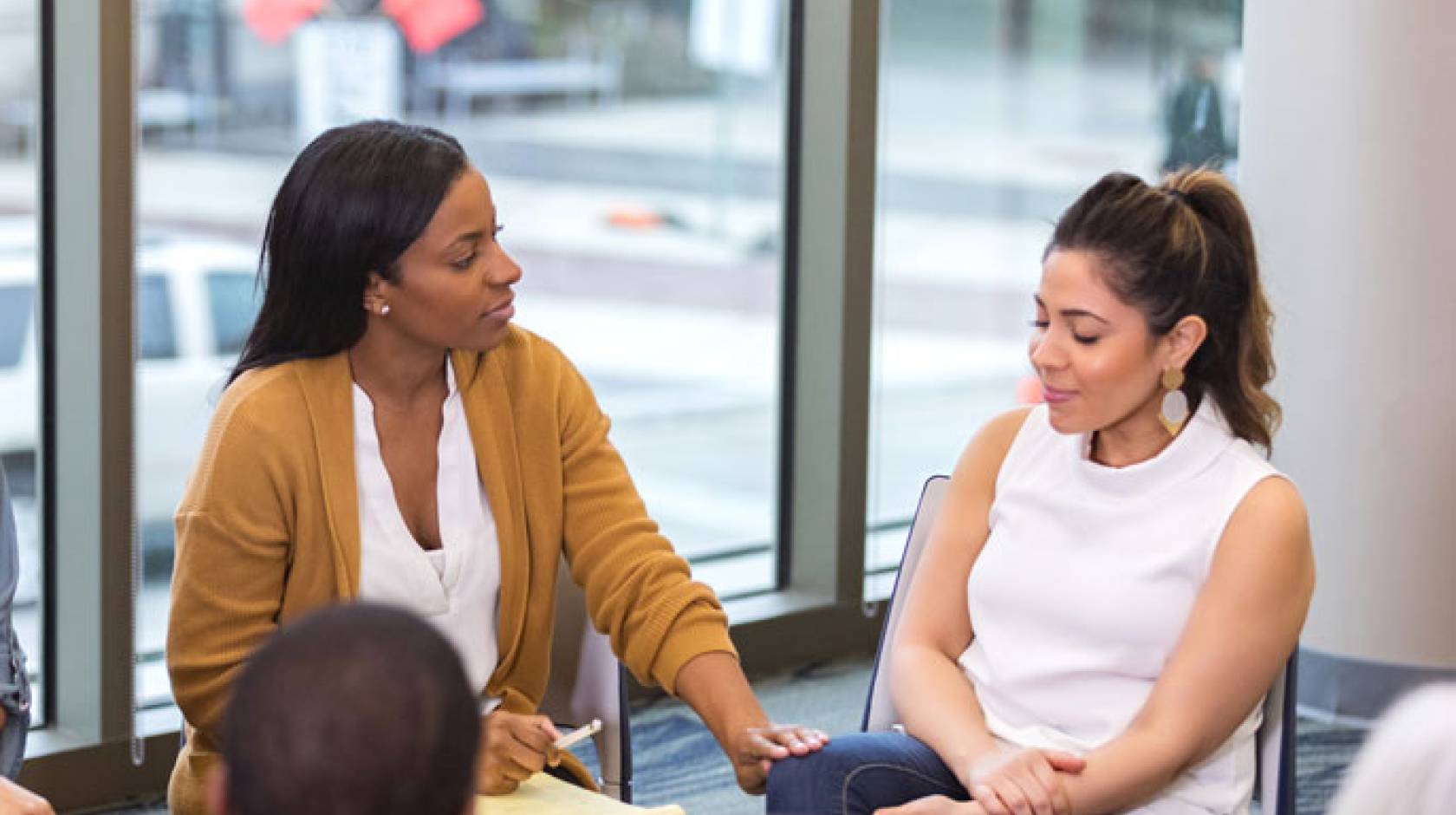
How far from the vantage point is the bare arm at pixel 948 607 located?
2363 millimetres

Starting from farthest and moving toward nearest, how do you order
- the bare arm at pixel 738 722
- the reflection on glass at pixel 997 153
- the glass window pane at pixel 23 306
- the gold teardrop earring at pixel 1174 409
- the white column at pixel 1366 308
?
1. the reflection on glass at pixel 997 153
2. the white column at pixel 1366 308
3. the glass window pane at pixel 23 306
4. the gold teardrop earring at pixel 1174 409
5. the bare arm at pixel 738 722

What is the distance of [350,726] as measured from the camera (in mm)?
1062

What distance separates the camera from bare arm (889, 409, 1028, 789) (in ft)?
7.75

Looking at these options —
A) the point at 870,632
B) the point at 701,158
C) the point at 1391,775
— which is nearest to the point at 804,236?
the point at 701,158

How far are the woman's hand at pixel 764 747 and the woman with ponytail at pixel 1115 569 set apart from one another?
2 cm

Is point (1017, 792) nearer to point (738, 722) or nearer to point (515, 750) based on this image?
point (738, 722)

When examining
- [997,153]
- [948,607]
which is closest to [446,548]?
[948,607]

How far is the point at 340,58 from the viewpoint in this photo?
12.9 ft

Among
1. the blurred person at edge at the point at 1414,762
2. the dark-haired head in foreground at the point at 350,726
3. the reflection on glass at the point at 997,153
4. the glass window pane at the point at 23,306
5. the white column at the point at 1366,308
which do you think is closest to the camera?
the dark-haired head in foreground at the point at 350,726

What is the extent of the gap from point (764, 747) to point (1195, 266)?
78cm

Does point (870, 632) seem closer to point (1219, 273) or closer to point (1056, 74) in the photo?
point (1056, 74)

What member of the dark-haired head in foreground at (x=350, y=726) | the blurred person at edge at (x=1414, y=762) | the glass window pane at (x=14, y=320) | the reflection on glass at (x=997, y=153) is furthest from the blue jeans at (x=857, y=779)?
the reflection on glass at (x=997, y=153)

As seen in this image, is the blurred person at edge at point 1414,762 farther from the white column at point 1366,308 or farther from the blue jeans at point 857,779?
the white column at point 1366,308

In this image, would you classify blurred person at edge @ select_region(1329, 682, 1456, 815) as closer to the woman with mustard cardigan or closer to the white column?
the woman with mustard cardigan
